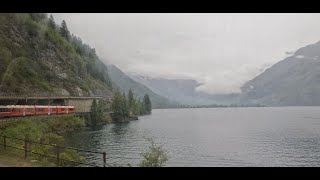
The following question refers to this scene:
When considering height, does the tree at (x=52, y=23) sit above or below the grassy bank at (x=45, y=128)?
above

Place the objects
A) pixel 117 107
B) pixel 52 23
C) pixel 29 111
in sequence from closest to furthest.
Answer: pixel 29 111 → pixel 117 107 → pixel 52 23

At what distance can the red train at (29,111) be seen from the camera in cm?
5734

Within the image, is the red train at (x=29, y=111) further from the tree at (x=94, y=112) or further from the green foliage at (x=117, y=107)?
the green foliage at (x=117, y=107)

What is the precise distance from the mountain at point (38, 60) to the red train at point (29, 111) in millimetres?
13211

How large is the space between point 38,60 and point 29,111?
5320 cm

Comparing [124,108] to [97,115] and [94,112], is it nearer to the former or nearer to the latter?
[97,115]

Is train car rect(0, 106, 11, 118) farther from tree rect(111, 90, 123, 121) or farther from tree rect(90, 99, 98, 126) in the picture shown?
tree rect(111, 90, 123, 121)

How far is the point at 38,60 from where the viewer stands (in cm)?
11450

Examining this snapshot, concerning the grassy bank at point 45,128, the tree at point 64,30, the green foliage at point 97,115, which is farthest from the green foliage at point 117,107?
the tree at point 64,30

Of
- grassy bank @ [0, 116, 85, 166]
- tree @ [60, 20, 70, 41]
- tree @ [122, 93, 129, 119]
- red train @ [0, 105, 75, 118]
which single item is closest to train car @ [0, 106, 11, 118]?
red train @ [0, 105, 75, 118]

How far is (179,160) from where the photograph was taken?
145 ft

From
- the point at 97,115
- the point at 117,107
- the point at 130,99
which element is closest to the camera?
the point at 97,115

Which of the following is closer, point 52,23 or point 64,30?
point 52,23

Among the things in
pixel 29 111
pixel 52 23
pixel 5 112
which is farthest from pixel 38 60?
pixel 5 112
